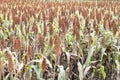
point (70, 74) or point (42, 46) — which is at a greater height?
point (42, 46)

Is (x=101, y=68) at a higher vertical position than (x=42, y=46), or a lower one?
lower

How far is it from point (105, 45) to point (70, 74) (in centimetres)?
52

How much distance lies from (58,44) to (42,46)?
0.67 m

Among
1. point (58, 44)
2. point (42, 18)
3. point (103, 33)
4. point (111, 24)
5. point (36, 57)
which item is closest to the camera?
point (58, 44)

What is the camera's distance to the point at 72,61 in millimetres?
2914

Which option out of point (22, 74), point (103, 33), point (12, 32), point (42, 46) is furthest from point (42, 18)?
point (22, 74)

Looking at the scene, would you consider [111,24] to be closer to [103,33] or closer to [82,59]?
[103,33]

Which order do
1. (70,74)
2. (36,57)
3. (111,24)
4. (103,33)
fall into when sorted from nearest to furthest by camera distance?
(36,57) < (70,74) < (103,33) < (111,24)

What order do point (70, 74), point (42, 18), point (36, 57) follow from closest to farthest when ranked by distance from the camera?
1. point (36, 57)
2. point (70, 74)
3. point (42, 18)

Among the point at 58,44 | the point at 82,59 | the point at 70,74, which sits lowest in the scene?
the point at 70,74

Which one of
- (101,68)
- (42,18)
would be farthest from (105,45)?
(42,18)

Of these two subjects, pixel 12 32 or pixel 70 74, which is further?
pixel 12 32

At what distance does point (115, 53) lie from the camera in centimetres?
299

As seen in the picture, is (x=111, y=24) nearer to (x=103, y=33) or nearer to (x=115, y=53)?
(x=103, y=33)
